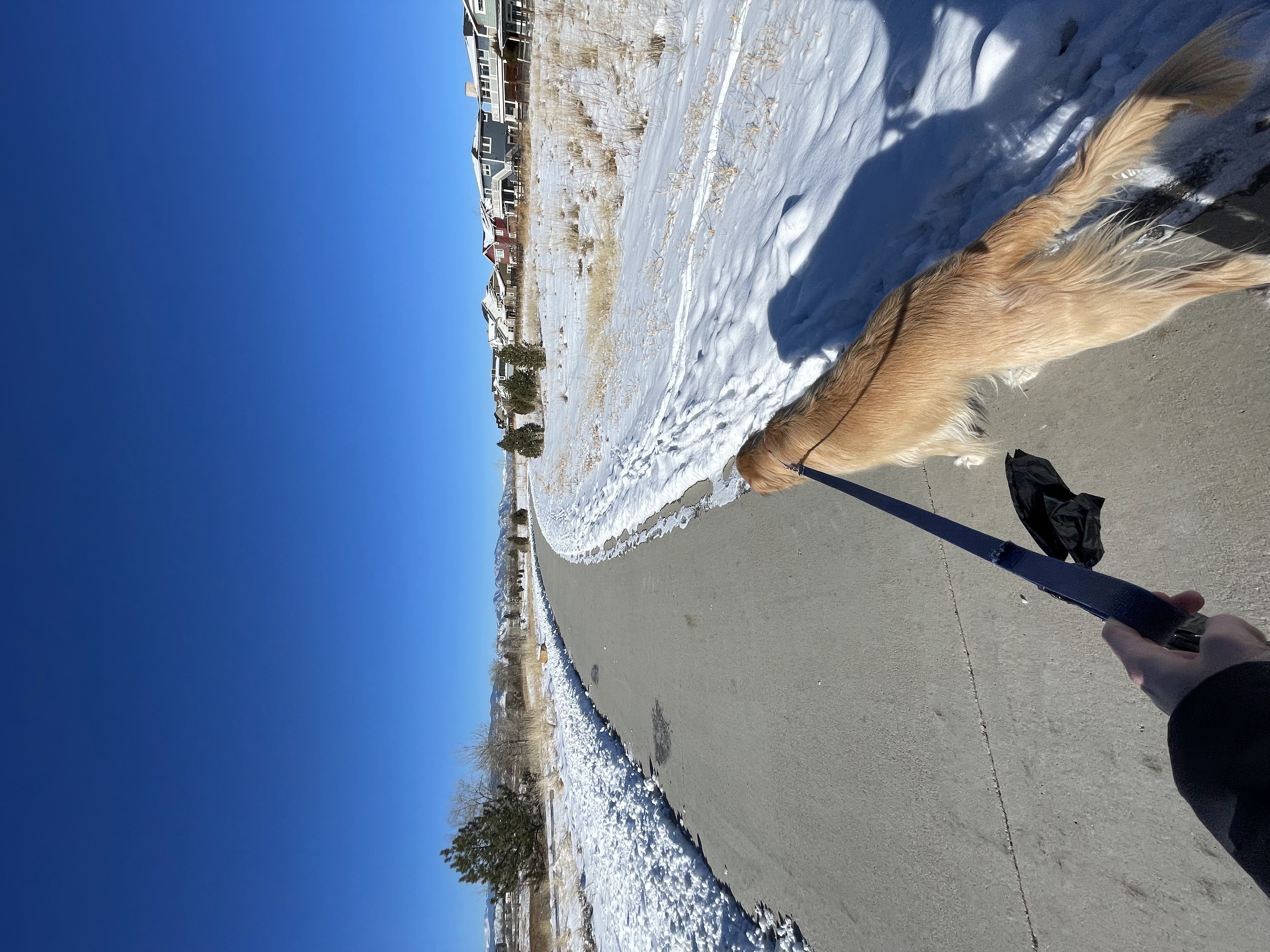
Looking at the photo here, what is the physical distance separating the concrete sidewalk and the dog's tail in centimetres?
68

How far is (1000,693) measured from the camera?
2.77 metres

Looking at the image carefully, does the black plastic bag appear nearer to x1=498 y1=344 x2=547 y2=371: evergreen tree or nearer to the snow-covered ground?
the snow-covered ground

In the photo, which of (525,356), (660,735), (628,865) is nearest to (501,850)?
(628,865)

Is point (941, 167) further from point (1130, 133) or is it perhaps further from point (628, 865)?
point (628, 865)

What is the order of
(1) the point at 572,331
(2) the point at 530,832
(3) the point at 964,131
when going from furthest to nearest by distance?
(2) the point at 530,832, (1) the point at 572,331, (3) the point at 964,131

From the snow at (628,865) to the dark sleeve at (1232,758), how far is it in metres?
3.73

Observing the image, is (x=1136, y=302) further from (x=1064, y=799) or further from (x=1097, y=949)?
(x=1097, y=949)

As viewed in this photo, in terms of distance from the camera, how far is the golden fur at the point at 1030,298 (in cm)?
184

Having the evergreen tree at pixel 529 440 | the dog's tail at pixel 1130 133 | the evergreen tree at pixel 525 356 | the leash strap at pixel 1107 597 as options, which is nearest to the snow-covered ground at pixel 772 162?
the dog's tail at pixel 1130 133

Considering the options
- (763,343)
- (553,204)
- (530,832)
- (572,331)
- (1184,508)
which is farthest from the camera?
(530,832)

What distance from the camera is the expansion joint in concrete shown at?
263cm

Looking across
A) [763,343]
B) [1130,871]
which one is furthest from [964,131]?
[1130,871]

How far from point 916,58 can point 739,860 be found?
A: 6.22 m

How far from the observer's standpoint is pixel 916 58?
3.52 m
